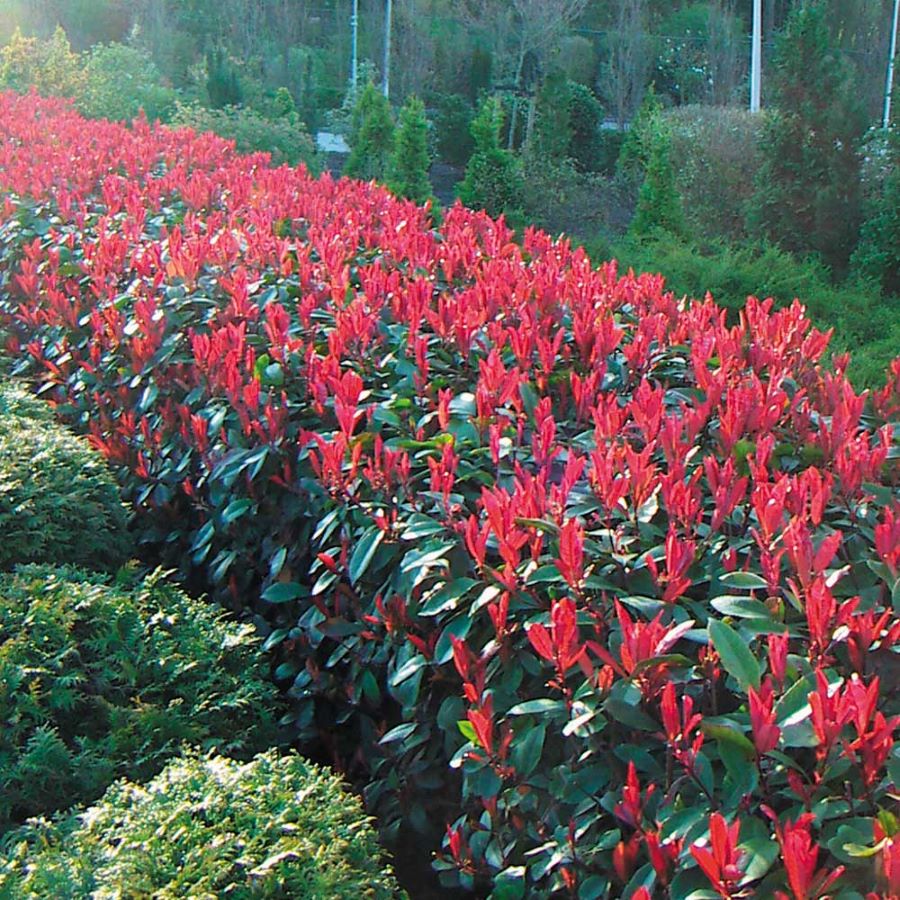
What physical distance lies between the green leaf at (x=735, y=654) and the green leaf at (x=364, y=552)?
0.78 meters

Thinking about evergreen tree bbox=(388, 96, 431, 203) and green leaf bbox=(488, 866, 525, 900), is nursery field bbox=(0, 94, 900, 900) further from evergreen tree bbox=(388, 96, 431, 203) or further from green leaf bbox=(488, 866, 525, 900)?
evergreen tree bbox=(388, 96, 431, 203)

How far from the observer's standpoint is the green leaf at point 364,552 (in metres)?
2.24

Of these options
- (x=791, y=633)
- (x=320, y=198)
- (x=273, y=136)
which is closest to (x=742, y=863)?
(x=791, y=633)

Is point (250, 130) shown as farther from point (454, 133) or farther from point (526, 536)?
point (526, 536)

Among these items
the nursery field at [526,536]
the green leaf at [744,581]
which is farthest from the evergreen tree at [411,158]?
the green leaf at [744,581]

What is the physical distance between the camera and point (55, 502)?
2.79 m

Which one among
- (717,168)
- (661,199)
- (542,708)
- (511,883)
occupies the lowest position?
(511,883)

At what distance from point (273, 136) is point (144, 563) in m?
9.53

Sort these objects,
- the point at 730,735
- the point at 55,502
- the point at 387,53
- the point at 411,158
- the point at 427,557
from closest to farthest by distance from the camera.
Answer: the point at 730,735 < the point at 427,557 < the point at 55,502 < the point at 411,158 < the point at 387,53

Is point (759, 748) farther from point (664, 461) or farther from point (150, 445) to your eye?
point (150, 445)

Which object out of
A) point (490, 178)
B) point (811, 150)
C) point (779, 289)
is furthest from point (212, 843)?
point (490, 178)

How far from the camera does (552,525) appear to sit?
1.93 metres

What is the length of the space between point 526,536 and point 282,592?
31.4 inches

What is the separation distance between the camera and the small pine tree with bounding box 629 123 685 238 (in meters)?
12.1
